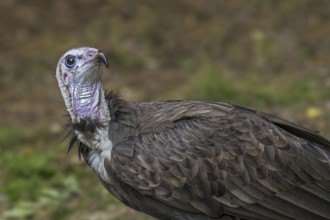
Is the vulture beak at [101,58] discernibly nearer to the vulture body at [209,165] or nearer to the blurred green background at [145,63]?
the vulture body at [209,165]

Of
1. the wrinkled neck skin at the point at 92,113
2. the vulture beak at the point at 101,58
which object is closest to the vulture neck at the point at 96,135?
the wrinkled neck skin at the point at 92,113

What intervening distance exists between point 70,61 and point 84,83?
0.18m

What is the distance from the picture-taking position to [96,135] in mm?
5332

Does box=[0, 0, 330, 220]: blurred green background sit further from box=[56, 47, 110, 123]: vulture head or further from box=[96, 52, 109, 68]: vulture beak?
box=[96, 52, 109, 68]: vulture beak

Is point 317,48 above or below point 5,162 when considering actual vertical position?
above

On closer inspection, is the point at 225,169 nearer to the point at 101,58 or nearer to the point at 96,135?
the point at 96,135

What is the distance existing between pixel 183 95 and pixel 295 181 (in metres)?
4.68

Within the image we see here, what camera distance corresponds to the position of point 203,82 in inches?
375

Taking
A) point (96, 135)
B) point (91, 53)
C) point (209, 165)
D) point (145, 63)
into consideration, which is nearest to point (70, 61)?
point (91, 53)

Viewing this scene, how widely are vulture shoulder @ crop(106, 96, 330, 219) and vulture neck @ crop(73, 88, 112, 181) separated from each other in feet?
0.36

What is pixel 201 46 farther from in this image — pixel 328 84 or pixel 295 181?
pixel 295 181

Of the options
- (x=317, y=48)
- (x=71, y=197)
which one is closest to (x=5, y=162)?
(x=71, y=197)

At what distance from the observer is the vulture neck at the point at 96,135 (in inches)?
208

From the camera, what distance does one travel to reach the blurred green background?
27.8 feet
